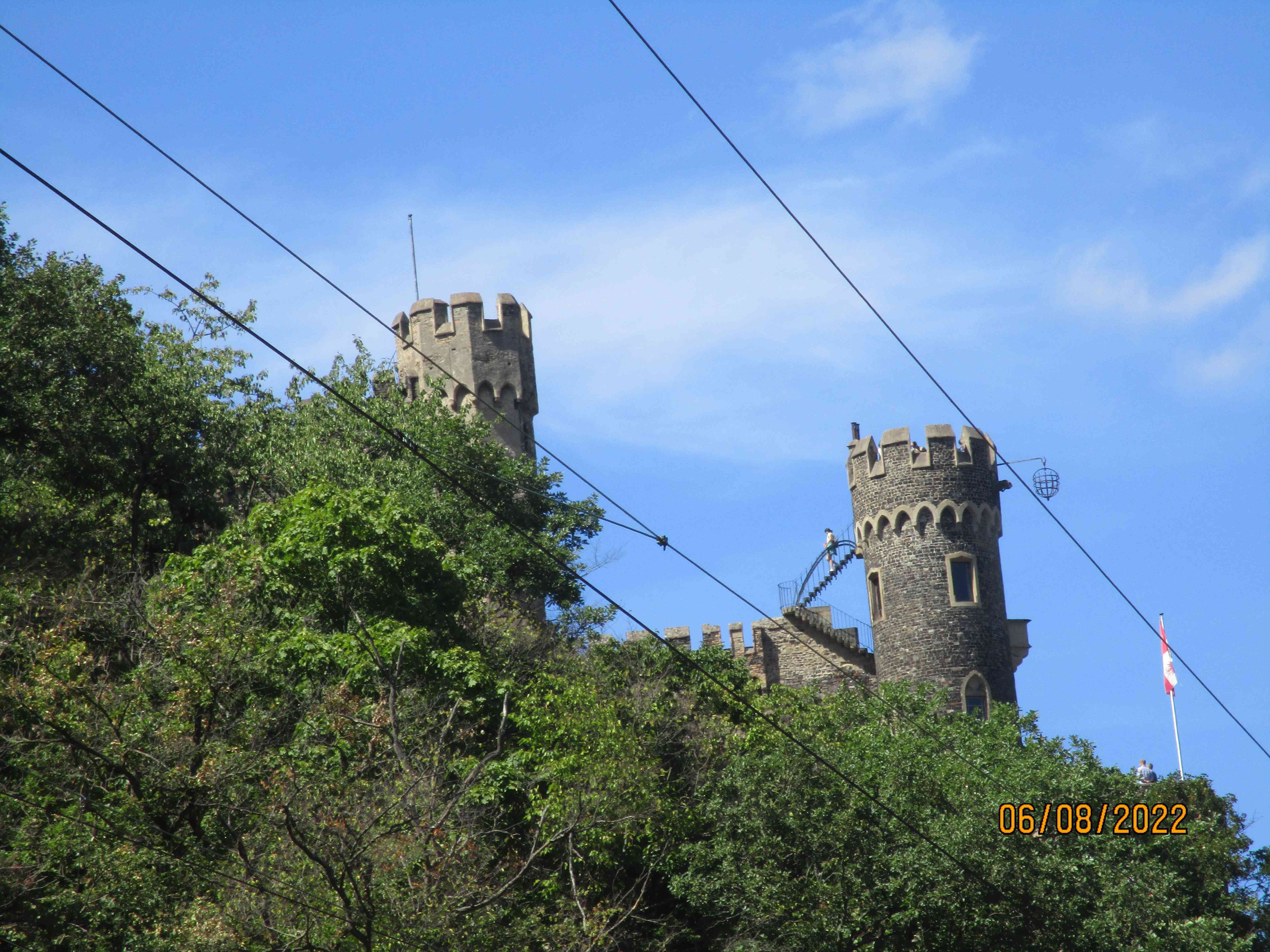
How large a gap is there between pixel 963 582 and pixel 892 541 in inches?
91.2

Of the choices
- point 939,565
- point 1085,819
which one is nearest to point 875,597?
point 939,565

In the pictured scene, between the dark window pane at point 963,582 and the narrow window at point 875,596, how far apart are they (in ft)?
6.93

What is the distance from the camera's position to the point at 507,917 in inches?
849

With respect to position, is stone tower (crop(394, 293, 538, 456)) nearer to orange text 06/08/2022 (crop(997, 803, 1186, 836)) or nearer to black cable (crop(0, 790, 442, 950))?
orange text 06/08/2022 (crop(997, 803, 1186, 836))

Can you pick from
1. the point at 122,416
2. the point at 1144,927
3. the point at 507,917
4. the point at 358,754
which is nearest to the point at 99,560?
the point at 122,416

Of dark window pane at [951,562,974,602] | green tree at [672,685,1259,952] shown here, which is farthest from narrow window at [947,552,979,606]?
green tree at [672,685,1259,952]

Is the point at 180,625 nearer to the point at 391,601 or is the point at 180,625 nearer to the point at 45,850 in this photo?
the point at 45,850

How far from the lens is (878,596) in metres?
45.3

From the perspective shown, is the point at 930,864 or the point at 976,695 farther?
the point at 976,695

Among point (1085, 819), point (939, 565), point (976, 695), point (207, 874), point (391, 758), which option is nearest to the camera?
point (207, 874)

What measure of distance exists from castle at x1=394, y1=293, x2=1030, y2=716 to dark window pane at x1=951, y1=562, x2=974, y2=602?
0.10ft

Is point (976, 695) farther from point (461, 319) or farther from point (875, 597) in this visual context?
point (461, 319)

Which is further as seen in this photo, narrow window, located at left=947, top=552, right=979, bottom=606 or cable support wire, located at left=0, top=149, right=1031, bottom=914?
narrow window, located at left=947, top=552, right=979, bottom=606

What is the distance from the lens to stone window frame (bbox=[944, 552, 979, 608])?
1731 inches
